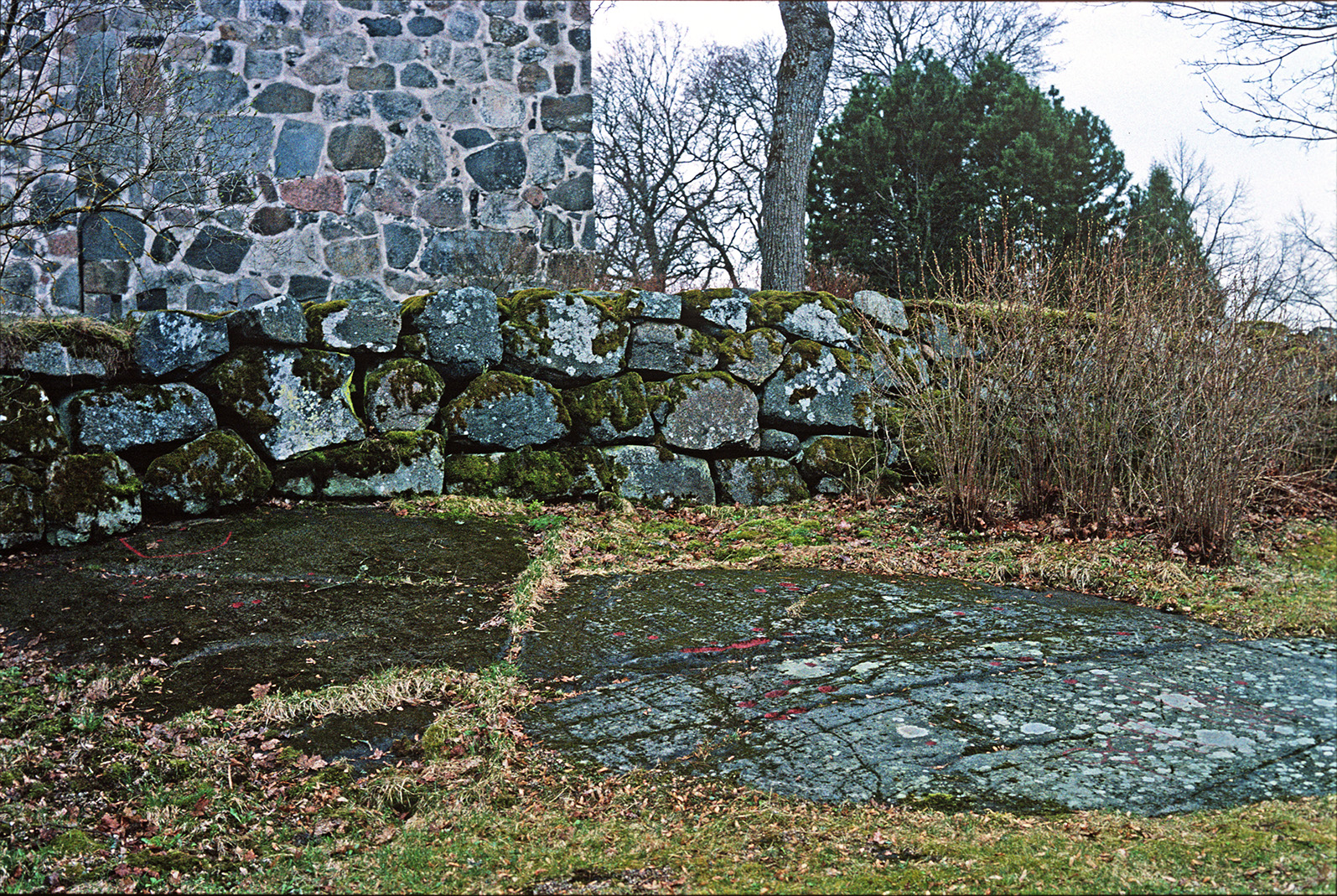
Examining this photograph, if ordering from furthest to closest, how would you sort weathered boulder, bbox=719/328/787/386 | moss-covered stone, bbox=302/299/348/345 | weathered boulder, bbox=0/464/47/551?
weathered boulder, bbox=719/328/787/386 → moss-covered stone, bbox=302/299/348/345 → weathered boulder, bbox=0/464/47/551

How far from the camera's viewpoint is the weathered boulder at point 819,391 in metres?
7.02

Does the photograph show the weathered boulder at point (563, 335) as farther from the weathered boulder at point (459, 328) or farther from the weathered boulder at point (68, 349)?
the weathered boulder at point (68, 349)

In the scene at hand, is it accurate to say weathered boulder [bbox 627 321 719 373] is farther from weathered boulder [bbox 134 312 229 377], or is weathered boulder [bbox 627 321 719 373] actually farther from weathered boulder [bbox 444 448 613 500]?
weathered boulder [bbox 134 312 229 377]

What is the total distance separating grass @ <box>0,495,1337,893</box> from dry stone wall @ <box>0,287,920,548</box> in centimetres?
193

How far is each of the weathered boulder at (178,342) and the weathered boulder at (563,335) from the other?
172cm

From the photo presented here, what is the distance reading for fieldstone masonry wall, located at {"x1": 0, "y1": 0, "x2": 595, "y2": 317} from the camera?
7531 mm

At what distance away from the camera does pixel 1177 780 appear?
288 centimetres

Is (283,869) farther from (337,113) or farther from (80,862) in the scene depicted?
(337,113)

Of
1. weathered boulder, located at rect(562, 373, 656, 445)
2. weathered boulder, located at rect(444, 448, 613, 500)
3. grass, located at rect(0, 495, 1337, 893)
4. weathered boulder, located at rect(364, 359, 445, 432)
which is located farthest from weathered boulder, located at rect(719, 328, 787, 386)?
grass, located at rect(0, 495, 1337, 893)

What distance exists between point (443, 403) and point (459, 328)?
495 millimetres

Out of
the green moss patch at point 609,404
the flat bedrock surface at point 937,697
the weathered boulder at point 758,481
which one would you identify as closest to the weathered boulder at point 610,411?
the green moss patch at point 609,404

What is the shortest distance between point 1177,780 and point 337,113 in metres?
7.27

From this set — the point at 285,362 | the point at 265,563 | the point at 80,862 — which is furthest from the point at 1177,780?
the point at 285,362

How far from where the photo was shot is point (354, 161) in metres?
7.79
